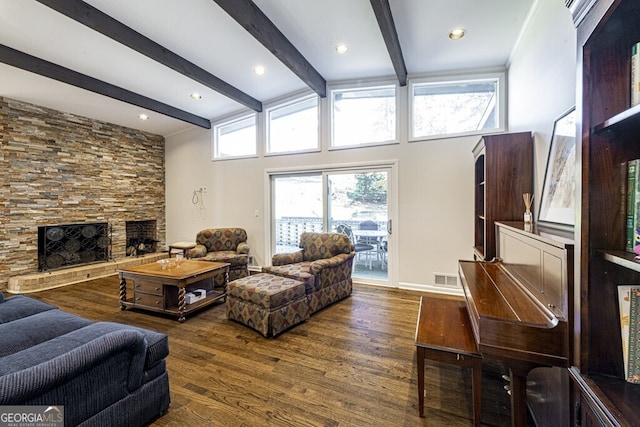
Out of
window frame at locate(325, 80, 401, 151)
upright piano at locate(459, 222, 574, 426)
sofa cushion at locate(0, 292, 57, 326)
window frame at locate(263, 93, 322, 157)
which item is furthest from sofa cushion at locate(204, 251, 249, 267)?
upright piano at locate(459, 222, 574, 426)

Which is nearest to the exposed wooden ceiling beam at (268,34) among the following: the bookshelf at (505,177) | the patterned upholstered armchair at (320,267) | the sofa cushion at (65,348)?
the patterned upholstered armchair at (320,267)

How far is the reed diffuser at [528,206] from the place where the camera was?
7.20 feet

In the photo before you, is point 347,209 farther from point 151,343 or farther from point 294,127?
point 151,343

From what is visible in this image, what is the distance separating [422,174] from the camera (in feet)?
13.2

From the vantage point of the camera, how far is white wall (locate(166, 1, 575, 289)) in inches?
85.7

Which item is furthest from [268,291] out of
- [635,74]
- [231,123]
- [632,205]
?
[231,123]

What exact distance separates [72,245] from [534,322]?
21.7ft

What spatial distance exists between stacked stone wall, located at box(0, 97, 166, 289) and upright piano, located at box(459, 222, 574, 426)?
20.4ft

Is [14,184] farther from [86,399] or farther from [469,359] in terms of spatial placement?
[469,359]

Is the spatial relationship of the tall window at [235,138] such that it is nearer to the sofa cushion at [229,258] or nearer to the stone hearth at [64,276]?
the sofa cushion at [229,258]

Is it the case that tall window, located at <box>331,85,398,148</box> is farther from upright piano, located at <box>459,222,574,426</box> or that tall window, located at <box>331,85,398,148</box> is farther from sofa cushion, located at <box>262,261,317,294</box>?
upright piano, located at <box>459,222,574,426</box>

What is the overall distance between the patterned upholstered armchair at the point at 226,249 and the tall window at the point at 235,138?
5.31 feet

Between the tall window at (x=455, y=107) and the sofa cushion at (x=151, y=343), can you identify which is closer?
the sofa cushion at (x=151, y=343)

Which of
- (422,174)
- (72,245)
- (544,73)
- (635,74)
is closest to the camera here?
(635,74)
